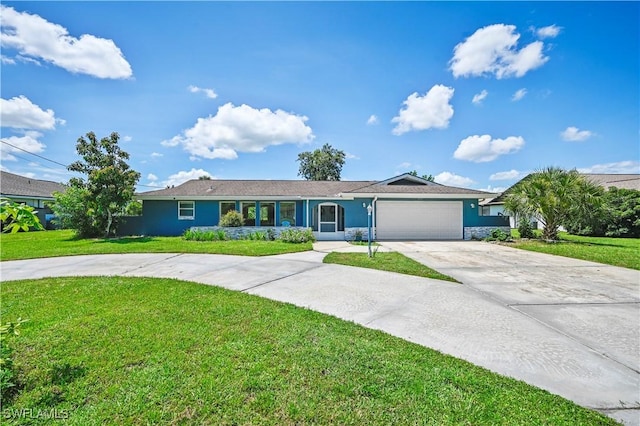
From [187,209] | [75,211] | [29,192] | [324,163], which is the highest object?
[324,163]

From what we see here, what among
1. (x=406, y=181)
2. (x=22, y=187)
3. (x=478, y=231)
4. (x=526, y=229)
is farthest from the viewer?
(x=22, y=187)

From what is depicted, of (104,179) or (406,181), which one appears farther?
(406,181)

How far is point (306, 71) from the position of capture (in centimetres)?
1315

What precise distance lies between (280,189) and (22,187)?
24651mm

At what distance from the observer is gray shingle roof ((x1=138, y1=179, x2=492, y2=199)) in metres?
17.3

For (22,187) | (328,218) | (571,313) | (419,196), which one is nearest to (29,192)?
(22,187)

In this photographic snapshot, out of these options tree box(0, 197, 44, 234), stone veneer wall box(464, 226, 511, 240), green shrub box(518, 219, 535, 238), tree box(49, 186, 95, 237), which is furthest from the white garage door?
tree box(49, 186, 95, 237)

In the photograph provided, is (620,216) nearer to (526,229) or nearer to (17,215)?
(526,229)

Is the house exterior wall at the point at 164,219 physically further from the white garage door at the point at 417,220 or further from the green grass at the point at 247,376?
the green grass at the point at 247,376

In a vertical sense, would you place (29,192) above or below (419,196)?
above

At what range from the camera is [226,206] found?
725 inches

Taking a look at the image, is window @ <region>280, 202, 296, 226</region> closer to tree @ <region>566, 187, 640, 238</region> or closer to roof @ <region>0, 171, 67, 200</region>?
tree @ <region>566, 187, 640, 238</region>

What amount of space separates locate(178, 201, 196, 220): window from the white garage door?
1166 centimetres

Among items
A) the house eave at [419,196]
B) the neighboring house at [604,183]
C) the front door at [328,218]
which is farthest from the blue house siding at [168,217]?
the neighboring house at [604,183]
